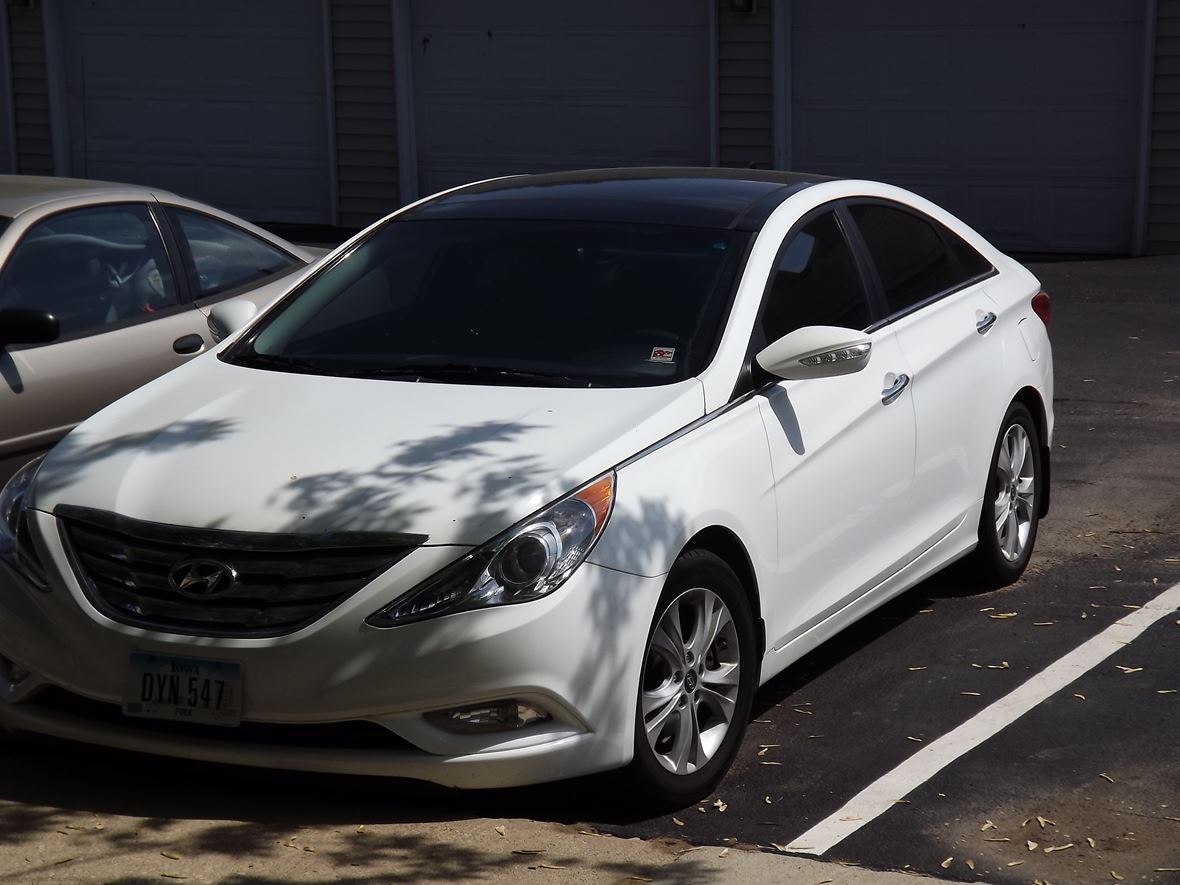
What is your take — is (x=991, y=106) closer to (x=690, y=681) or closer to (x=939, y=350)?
(x=939, y=350)

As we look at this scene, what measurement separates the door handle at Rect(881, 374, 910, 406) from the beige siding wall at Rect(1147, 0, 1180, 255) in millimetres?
10331

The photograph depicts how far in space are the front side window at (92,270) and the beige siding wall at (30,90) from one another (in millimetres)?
13480

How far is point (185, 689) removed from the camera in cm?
457

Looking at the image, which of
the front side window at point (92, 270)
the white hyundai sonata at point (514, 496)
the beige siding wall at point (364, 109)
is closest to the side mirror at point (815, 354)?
the white hyundai sonata at point (514, 496)

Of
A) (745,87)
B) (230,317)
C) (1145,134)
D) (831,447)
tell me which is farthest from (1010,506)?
(745,87)

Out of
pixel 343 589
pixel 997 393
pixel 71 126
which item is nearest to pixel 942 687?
pixel 997 393

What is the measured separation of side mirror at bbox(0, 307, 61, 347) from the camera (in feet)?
22.1

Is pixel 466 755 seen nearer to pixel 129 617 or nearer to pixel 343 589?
pixel 343 589

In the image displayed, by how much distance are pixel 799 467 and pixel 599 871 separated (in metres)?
1.47

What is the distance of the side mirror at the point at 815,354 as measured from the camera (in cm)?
529

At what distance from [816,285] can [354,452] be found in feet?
5.89

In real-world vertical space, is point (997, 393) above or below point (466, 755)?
above

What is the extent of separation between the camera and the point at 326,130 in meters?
18.7

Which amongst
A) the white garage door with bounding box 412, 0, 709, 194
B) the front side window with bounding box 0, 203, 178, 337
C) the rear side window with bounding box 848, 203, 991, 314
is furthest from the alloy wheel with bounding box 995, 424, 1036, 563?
the white garage door with bounding box 412, 0, 709, 194
